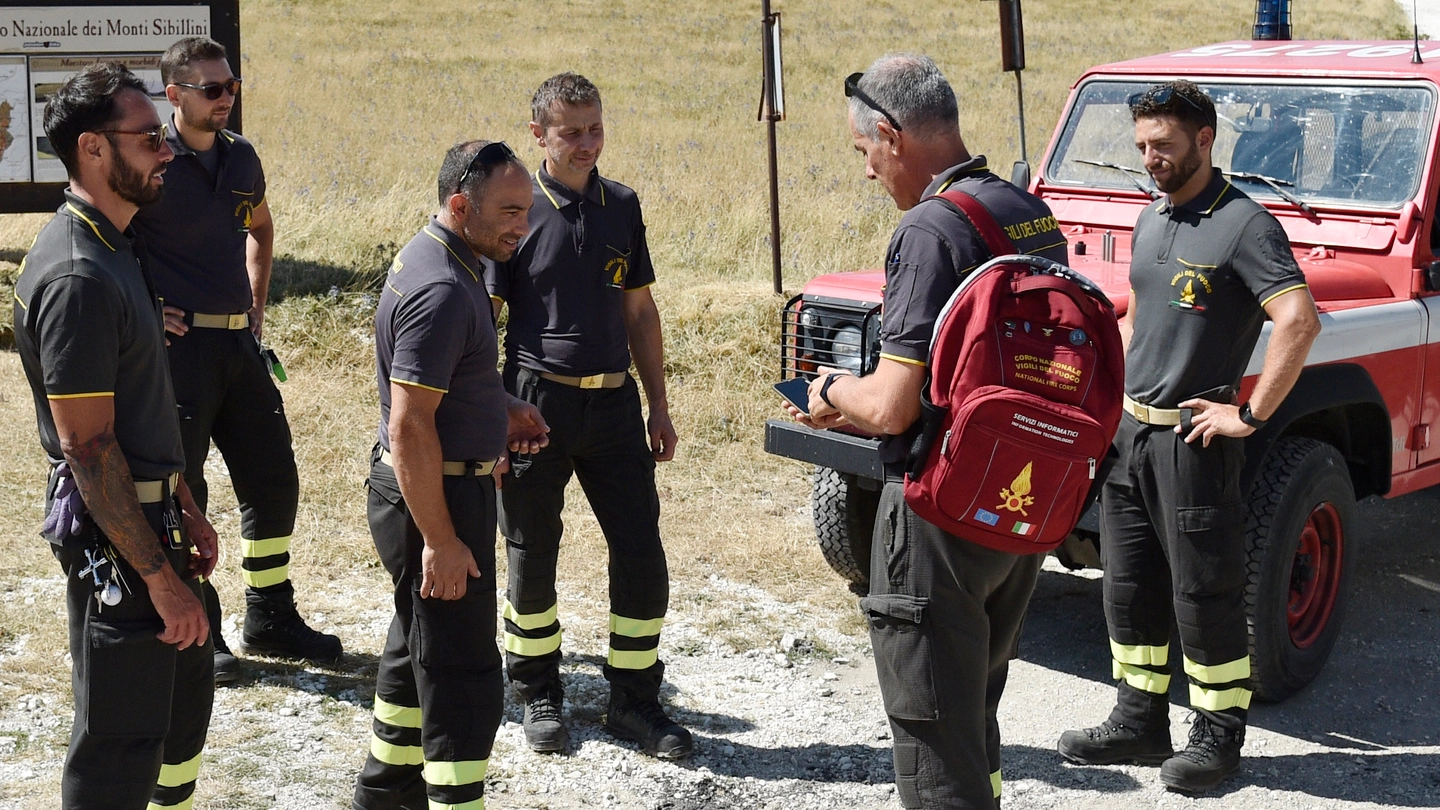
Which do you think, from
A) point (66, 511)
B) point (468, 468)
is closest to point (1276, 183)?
point (468, 468)

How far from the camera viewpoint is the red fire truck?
4.48 m

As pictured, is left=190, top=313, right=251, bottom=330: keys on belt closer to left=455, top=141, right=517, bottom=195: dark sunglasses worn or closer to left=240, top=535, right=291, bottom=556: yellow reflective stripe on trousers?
left=240, top=535, right=291, bottom=556: yellow reflective stripe on trousers

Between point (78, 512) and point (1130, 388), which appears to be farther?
point (1130, 388)

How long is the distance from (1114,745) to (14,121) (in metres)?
7.40

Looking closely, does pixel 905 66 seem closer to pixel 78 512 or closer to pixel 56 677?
pixel 78 512

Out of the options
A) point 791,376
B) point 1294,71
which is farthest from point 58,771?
point 1294,71

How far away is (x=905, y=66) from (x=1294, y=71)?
10.3 feet


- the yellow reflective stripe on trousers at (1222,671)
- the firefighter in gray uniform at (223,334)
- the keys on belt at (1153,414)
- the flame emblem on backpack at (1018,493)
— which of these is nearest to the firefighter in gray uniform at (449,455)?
the flame emblem on backpack at (1018,493)

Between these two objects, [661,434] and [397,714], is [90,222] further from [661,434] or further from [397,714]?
[661,434]

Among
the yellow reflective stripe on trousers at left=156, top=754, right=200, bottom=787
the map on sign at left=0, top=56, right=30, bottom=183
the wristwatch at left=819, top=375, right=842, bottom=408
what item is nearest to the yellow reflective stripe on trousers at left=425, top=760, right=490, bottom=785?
the yellow reflective stripe on trousers at left=156, top=754, right=200, bottom=787

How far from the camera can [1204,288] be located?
3902 mm

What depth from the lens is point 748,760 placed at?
4281 millimetres

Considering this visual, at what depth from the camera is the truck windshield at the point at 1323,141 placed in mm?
5102

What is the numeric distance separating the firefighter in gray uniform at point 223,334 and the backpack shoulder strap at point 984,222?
262 cm
